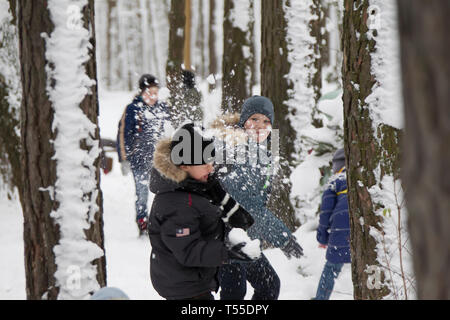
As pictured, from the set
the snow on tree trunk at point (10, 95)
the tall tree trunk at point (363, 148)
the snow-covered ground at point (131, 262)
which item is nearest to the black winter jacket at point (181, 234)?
the tall tree trunk at point (363, 148)

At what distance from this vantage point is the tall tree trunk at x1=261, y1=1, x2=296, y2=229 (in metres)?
5.66

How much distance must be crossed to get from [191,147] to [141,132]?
3351 mm

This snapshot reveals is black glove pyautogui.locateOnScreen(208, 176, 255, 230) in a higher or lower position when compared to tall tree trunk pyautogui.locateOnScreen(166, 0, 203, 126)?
lower

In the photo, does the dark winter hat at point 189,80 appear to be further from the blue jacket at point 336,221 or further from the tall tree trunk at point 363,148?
the tall tree trunk at point 363,148

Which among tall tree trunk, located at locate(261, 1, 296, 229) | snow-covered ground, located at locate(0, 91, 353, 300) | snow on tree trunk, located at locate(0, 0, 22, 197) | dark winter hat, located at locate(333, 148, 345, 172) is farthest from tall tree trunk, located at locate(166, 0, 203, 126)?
snow on tree trunk, located at locate(0, 0, 22, 197)

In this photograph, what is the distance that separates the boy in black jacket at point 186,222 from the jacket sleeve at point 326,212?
141 cm

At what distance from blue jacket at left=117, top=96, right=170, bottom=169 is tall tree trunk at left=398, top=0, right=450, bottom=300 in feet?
15.8

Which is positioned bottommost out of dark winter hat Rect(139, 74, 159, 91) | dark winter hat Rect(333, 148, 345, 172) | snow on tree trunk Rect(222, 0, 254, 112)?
dark winter hat Rect(333, 148, 345, 172)

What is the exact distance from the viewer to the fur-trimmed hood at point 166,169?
2.43m

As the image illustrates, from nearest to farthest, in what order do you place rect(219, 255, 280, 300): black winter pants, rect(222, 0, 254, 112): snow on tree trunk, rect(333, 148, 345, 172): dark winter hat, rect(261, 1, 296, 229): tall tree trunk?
rect(219, 255, 280, 300): black winter pants → rect(333, 148, 345, 172): dark winter hat → rect(261, 1, 296, 229): tall tree trunk → rect(222, 0, 254, 112): snow on tree trunk

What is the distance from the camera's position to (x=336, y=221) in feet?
12.1

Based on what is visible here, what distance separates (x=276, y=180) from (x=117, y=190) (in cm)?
452

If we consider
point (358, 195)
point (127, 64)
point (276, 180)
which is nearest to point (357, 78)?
point (358, 195)

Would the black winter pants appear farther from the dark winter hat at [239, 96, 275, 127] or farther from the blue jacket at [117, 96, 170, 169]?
the blue jacket at [117, 96, 170, 169]
